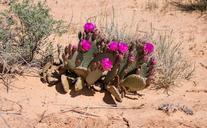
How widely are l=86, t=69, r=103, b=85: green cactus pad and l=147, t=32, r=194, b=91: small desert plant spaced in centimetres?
81

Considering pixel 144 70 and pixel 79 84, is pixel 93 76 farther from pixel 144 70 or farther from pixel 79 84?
pixel 144 70

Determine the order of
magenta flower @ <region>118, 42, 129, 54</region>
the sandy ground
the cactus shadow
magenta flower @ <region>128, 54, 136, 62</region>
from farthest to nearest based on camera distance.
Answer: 1. the cactus shadow
2. magenta flower @ <region>128, 54, 136, 62</region>
3. magenta flower @ <region>118, 42, 129, 54</region>
4. the sandy ground

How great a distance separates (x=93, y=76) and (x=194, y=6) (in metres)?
3.11

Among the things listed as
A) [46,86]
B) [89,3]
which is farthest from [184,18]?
[46,86]

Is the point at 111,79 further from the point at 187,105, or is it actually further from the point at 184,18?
the point at 184,18

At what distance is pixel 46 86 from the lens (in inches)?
208

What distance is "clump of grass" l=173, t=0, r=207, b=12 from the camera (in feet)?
24.7

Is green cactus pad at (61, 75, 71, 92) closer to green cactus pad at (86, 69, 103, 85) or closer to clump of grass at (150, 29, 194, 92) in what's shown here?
green cactus pad at (86, 69, 103, 85)

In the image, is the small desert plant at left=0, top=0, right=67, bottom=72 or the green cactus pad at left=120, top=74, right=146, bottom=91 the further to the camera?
the small desert plant at left=0, top=0, right=67, bottom=72

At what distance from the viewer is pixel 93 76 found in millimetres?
5062

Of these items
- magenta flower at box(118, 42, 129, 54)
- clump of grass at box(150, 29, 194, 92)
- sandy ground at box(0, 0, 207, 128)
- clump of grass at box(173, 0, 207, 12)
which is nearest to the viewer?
sandy ground at box(0, 0, 207, 128)

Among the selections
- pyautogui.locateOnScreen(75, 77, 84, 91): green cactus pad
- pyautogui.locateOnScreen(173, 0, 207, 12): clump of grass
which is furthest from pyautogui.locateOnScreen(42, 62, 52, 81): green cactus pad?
pyautogui.locateOnScreen(173, 0, 207, 12): clump of grass

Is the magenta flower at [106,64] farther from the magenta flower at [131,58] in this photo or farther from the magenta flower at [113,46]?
the magenta flower at [131,58]

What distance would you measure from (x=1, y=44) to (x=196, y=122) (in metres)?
2.21
